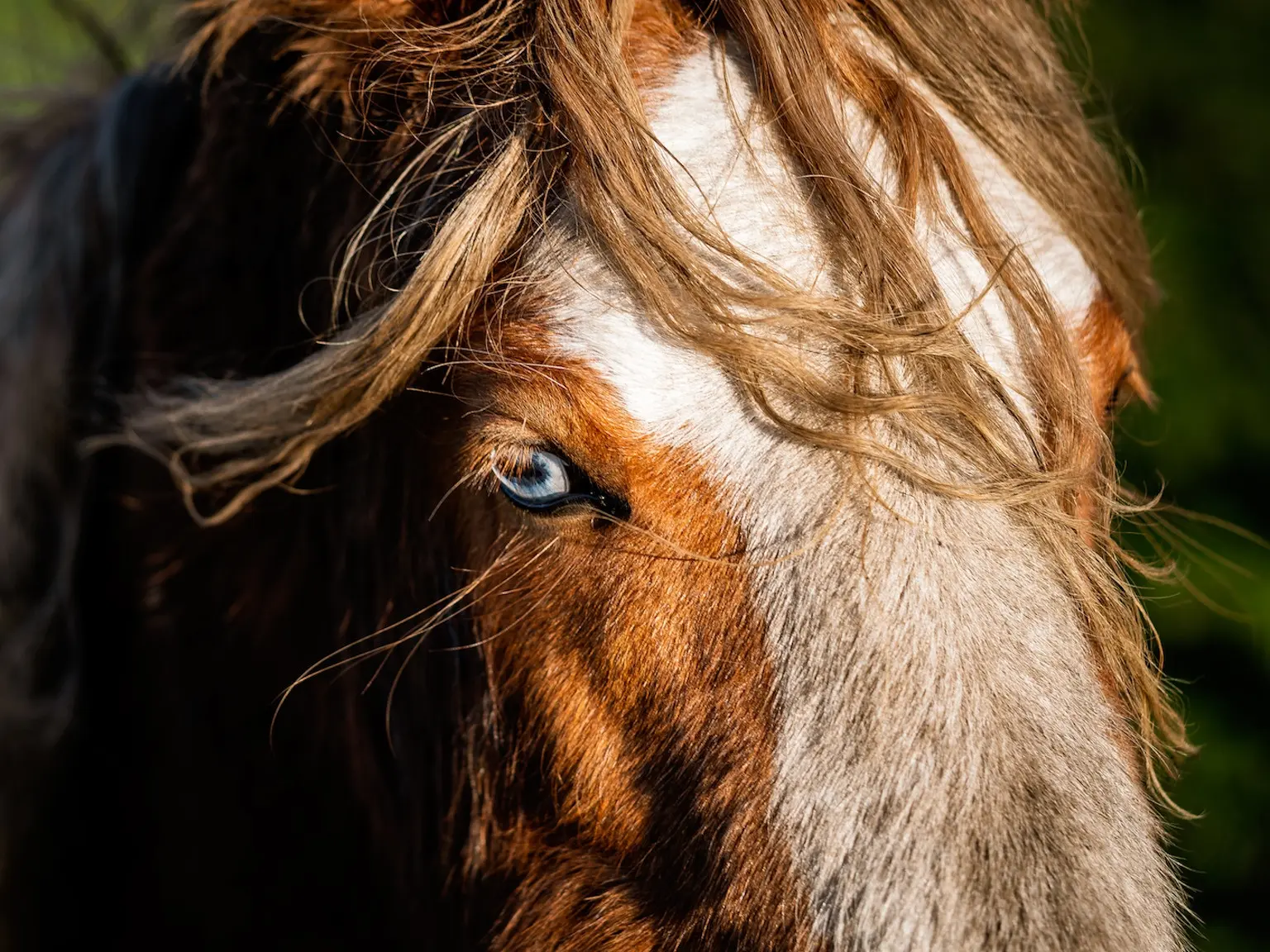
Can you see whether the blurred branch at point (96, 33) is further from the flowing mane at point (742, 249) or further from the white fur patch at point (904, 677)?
the white fur patch at point (904, 677)

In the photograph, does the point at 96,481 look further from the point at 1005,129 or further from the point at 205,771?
the point at 1005,129

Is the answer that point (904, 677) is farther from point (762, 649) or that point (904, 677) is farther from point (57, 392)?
point (57, 392)

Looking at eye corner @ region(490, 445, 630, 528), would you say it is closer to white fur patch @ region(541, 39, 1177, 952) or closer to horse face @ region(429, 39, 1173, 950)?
horse face @ region(429, 39, 1173, 950)

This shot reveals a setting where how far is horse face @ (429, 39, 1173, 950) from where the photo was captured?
3.83 feet

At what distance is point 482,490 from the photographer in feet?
5.09

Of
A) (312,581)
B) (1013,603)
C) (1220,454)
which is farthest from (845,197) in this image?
(1220,454)

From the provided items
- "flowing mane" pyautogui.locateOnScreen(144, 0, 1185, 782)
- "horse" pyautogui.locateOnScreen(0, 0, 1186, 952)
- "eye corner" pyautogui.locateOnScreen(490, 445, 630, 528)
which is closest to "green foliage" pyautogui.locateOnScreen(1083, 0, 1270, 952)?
"flowing mane" pyautogui.locateOnScreen(144, 0, 1185, 782)

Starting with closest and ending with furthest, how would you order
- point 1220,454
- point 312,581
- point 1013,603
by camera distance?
1. point 1013,603
2. point 312,581
3. point 1220,454

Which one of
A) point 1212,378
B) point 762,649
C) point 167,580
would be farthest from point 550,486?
point 1212,378

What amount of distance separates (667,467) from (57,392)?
56.9 inches

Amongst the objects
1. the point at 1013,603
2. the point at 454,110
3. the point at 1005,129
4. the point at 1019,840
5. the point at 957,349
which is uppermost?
the point at 454,110

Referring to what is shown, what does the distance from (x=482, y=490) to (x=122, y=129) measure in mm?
1199

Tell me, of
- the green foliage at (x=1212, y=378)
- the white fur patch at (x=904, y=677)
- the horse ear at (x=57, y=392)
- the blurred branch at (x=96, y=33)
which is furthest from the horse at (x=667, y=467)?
the green foliage at (x=1212, y=378)

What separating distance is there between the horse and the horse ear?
0.49 feet
